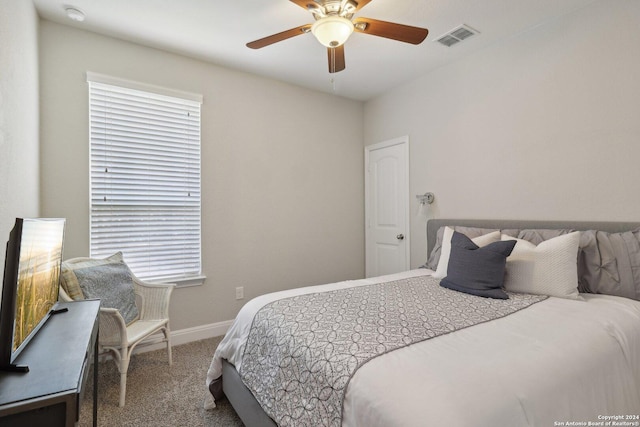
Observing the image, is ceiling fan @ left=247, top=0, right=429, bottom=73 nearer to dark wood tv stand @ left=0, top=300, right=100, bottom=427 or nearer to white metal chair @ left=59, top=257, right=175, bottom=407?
dark wood tv stand @ left=0, top=300, right=100, bottom=427

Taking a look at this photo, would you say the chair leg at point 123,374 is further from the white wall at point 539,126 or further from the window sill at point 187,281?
the white wall at point 539,126

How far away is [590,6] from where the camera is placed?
2.27 m

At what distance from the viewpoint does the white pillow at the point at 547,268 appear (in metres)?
1.95

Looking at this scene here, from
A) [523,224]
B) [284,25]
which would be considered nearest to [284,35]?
[284,25]

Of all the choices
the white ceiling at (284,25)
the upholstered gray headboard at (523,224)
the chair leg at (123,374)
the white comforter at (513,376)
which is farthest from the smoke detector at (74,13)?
the upholstered gray headboard at (523,224)

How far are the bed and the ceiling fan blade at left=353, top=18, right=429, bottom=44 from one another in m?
1.42

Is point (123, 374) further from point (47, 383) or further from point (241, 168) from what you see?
point (241, 168)

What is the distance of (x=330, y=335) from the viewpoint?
54.4 inches

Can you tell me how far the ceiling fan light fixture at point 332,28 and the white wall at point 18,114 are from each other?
152cm

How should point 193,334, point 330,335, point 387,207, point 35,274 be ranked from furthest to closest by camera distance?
point 387,207
point 193,334
point 330,335
point 35,274

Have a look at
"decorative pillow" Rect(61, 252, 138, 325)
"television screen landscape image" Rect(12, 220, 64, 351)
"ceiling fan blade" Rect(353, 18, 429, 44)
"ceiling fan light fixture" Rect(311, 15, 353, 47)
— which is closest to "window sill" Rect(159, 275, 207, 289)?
"decorative pillow" Rect(61, 252, 138, 325)

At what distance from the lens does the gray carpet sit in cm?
190

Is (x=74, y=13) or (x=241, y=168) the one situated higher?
(x=74, y=13)

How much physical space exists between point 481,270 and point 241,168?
95.9 inches
